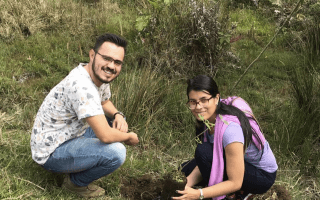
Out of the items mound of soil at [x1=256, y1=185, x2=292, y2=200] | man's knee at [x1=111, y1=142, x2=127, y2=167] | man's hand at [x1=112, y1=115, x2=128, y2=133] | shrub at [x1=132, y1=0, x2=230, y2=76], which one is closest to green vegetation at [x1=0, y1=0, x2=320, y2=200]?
shrub at [x1=132, y1=0, x2=230, y2=76]

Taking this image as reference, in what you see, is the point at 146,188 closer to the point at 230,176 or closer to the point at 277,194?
the point at 230,176

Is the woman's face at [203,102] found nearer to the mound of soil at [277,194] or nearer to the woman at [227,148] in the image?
the woman at [227,148]

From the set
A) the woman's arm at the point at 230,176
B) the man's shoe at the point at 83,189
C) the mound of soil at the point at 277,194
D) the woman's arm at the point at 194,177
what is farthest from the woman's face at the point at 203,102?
the mound of soil at the point at 277,194

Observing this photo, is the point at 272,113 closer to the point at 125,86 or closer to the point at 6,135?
the point at 125,86

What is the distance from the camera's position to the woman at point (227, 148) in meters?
2.27

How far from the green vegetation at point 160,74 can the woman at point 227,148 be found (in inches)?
21.8

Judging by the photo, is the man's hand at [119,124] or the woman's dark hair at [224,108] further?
the man's hand at [119,124]

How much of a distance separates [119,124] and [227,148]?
88 centimetres

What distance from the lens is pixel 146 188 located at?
292 centimetres

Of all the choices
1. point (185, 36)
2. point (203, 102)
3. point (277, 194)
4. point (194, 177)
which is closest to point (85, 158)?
point (203, 102)

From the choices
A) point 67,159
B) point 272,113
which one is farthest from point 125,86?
point 272,113

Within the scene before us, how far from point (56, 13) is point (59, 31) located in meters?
0.35

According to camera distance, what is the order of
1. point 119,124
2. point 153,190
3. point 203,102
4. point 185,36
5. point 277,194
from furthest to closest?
point 185,36 → point 277,194 → point 153,190 → point 119,124 → point 203,102

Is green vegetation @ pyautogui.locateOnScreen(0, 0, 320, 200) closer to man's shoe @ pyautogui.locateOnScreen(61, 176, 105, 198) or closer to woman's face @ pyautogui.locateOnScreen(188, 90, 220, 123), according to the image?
man's shoe @ pyautogui.locateOnScreen(61, 176, 105, 198)
